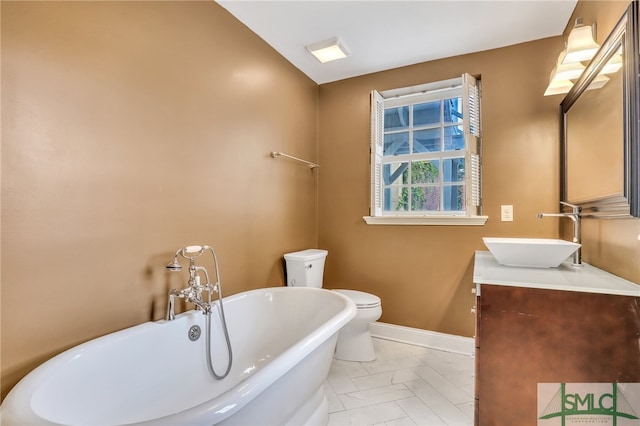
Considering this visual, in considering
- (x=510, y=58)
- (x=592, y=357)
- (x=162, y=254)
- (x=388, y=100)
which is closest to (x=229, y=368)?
(x=162, y=254)

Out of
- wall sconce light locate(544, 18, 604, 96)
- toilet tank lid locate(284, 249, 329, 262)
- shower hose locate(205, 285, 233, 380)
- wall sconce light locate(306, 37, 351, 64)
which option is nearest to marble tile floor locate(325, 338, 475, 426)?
shower hose locate(205, 285, 233, 380)

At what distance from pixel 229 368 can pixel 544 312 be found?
5.02ft

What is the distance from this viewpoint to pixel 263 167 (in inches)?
90.0

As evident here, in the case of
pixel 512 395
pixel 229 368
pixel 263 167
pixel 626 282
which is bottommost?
pixel 229 368

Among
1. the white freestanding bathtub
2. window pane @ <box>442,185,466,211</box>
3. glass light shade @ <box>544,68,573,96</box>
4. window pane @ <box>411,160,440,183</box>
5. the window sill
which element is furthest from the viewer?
window pane @ <box>411,160,440,183</box>

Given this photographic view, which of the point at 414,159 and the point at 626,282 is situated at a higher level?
the point at 414,159

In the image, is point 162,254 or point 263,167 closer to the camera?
point 162,254

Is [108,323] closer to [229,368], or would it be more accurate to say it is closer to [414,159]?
[229,368]

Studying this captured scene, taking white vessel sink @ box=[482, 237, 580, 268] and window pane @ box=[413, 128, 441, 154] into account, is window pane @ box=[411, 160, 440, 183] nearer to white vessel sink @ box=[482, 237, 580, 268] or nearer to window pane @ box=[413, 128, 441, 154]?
window pane @ box=[413, 128, 441, 154]

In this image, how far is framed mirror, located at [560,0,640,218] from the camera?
112 centimetres

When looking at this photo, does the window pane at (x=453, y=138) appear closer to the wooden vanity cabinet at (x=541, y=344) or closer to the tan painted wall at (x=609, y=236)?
the tan painted wall at (x=609, y=236)

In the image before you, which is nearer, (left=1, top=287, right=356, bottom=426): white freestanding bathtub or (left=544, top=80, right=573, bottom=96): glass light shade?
(left=1, top=287, right=356, bottom=426): white freestanding bathtub

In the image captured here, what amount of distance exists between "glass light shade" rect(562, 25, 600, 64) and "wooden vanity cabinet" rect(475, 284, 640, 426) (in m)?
1.19

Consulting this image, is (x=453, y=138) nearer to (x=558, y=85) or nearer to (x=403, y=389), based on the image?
(x=558, y=85)
